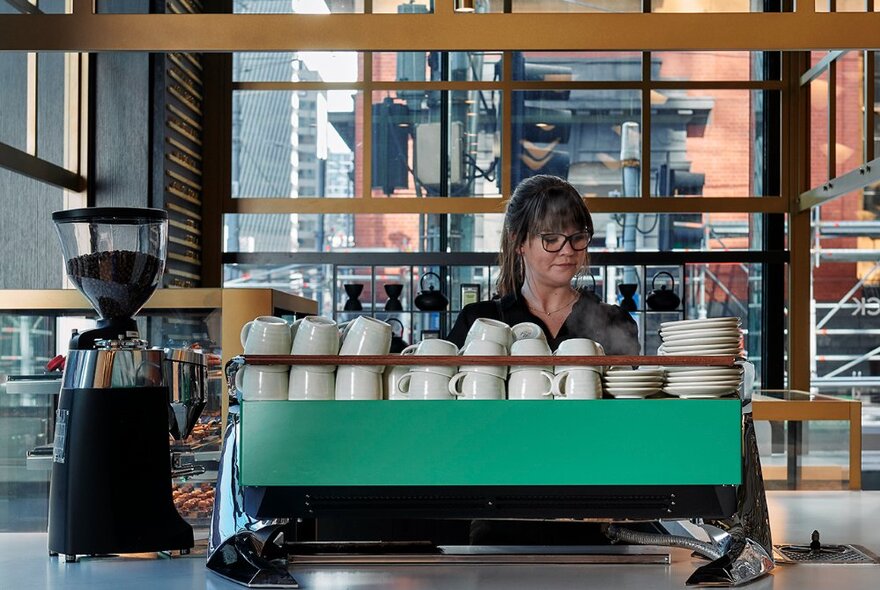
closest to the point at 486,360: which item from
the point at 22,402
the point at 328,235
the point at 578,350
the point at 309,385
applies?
the point at 578,350

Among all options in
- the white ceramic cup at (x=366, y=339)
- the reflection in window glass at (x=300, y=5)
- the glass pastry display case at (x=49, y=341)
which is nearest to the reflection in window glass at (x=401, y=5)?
the reflection in window glass at (x=300, y=5)

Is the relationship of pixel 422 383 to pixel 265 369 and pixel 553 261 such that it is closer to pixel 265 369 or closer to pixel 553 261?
pixel 265 369

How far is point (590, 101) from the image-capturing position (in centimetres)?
600

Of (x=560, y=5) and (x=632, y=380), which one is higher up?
(x=560, y=5)

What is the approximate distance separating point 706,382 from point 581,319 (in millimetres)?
1036

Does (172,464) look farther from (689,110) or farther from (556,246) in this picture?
(689,110)

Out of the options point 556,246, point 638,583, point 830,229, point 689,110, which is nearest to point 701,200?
point 689,110

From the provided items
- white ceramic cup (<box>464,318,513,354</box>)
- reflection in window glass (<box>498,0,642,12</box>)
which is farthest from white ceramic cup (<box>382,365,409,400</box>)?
reflection in window glass (<box>498,0,642,12</box>)

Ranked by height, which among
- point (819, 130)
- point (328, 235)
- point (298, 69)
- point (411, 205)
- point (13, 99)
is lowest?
point (328, 235)

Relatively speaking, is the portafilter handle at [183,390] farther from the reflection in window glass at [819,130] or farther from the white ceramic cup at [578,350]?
the reflection in window glass at [819,130]

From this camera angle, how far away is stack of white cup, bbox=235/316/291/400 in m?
1.37

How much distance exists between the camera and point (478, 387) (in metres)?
1.35

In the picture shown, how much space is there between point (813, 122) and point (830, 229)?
3.86 ft

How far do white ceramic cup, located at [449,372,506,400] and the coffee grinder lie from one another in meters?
0.45
